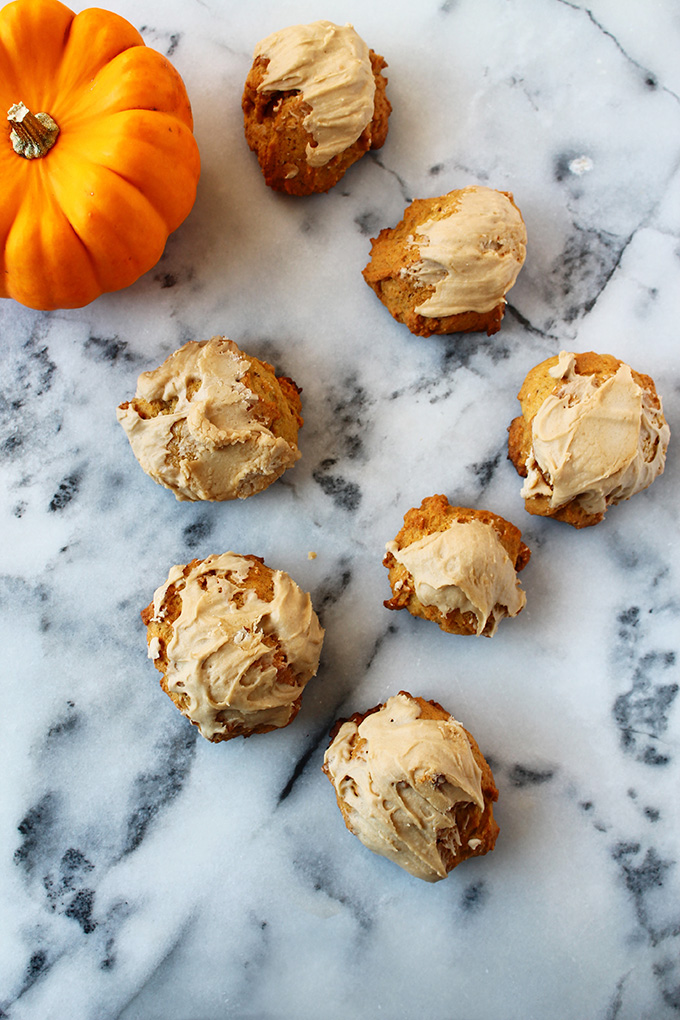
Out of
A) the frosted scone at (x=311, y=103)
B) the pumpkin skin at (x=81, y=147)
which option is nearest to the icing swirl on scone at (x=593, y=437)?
the frosted scone at (x=311, y=103)

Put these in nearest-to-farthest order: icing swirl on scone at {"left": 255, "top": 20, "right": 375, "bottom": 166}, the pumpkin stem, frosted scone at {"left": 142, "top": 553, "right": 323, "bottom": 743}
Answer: the pumpkin stem, frosted scone at {"left": 142, "top": 553, "right": 323, "bottom": 743}, icing swirl on scone at {"left": 255, "top": 20, "right": 375, "bottom": 166}

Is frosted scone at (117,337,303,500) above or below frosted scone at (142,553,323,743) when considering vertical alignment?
above

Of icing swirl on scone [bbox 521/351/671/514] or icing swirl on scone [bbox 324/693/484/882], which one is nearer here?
icing swirl on scone [bbox 324/693/484/882]

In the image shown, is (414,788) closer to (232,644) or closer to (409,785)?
(409,785)

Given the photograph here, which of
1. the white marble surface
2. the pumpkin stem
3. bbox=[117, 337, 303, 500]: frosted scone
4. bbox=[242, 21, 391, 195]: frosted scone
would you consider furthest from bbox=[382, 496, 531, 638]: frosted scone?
the pumpkin stem

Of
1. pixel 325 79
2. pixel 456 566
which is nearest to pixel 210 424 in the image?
pixel 456 566

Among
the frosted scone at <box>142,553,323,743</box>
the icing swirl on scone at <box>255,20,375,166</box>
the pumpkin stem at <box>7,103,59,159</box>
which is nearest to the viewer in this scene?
the pumpkin stem at <box>7,103,59,159</box>

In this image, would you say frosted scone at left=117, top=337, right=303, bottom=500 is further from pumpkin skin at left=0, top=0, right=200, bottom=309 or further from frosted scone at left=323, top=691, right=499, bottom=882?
frosted scone at left=323, top=691, right=499, bottom=882

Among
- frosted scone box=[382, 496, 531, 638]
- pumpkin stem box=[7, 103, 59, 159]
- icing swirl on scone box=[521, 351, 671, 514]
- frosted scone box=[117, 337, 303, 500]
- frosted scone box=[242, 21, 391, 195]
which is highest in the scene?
pumpkin stem box=[7, 103, 59, 159]
